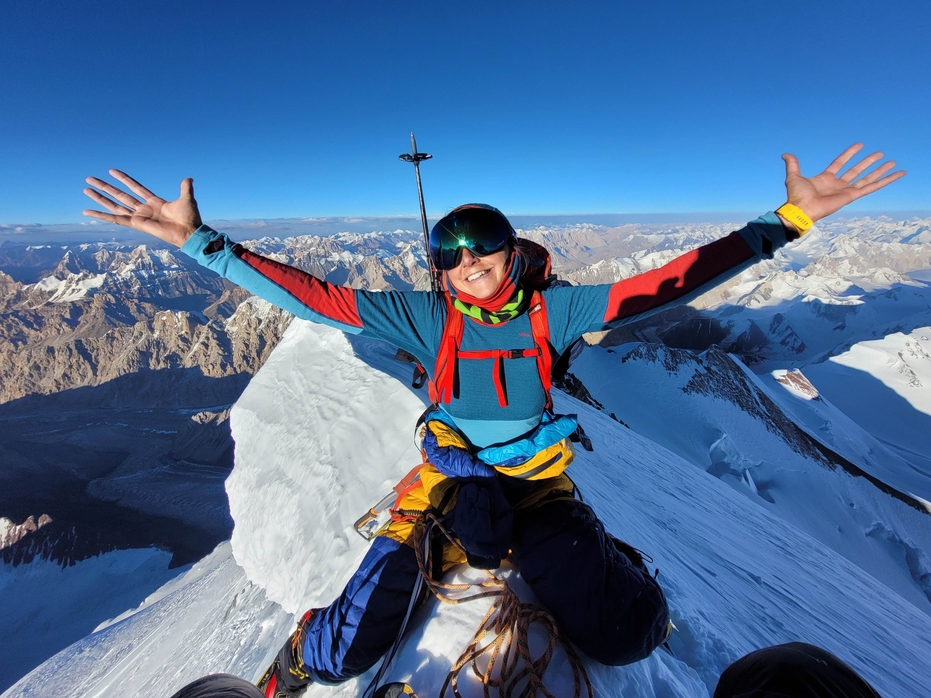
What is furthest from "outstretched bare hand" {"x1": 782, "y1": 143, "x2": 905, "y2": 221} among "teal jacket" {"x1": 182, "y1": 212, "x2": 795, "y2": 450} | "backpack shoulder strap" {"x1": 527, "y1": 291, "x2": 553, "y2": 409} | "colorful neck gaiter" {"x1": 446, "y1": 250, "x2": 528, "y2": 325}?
"colorful neck gaiter" {"x1": 446, "y1": 250, "x2": 528, "y2": 325}

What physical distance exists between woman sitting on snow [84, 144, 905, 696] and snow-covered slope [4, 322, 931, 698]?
399 mm

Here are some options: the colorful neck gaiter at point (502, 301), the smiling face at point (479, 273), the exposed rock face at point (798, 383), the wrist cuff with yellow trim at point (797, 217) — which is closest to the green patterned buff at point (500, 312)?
the colorful neck gaiter at point (502, 301)

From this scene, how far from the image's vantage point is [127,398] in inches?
4528

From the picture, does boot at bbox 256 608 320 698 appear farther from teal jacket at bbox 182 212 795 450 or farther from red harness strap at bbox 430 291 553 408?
red harness strap at bbox 430 291 553 408

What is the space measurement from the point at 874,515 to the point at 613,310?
99.3 ft

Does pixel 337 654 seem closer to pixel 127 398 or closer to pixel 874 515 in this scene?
pixel 874 515

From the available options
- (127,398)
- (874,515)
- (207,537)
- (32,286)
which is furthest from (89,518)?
(32,286)

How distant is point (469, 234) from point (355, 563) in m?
3.37

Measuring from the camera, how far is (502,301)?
8.06 feet

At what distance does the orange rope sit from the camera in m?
2.07

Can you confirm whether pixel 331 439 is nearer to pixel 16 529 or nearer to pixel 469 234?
pixel 469 234

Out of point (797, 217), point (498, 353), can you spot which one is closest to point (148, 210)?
point (498, 353)

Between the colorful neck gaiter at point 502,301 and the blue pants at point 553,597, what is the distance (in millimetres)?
1256

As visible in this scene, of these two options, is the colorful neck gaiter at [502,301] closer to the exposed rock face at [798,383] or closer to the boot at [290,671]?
the boot at [290,671]
